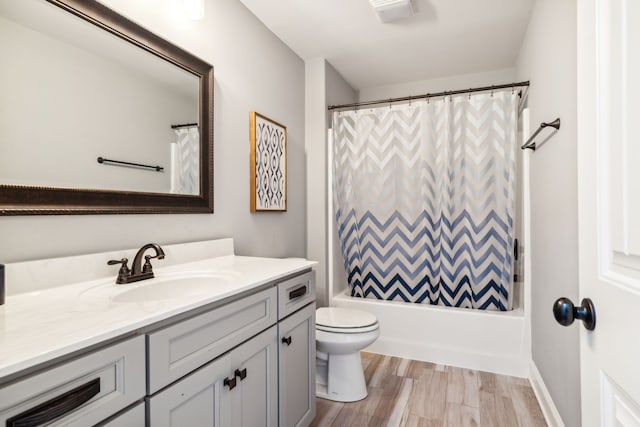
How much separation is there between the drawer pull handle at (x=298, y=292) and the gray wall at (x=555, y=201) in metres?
1.08

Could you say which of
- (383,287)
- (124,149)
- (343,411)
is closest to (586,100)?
(124,149)

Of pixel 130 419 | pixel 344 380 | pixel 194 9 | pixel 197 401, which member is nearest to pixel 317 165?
pixel 194 9

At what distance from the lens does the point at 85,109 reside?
3.96 feet

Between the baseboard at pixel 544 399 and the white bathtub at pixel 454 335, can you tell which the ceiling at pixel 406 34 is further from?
the baseboard at pixel 544 399

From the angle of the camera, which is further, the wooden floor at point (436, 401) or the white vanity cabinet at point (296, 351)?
the wooden floor at point (436, 401)

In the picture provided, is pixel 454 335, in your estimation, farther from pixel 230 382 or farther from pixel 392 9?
pixel 392 9

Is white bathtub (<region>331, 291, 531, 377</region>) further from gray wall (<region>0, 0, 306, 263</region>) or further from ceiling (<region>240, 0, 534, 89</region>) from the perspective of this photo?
ceiling (<region>240, 0, 534, 89</region>)

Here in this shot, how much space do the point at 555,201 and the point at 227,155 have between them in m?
1.68

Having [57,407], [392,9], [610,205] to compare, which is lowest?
[57,407]

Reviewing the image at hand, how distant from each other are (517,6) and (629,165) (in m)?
2.08

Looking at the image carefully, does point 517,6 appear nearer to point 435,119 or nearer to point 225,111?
point 435,119

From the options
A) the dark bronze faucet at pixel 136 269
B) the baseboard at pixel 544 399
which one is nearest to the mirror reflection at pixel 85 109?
the dark bronze faucet at pixel 136 269

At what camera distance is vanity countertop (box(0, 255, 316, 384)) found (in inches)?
23.8

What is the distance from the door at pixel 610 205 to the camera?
Answer: 51 centimetres
